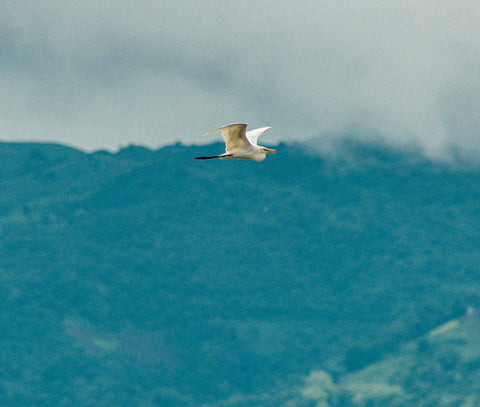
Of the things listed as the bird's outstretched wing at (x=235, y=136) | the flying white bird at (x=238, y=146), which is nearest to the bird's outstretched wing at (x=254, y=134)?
the flying white bird at (x=238, y=146)

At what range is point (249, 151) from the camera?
112 meters

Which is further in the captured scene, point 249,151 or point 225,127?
point 249,151

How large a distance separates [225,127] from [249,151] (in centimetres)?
1086

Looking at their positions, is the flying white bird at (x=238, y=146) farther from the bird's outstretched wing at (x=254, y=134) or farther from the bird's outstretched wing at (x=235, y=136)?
the bird's outstretched wing at (x=254, y=134)

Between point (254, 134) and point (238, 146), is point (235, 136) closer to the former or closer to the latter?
point (238, 146)

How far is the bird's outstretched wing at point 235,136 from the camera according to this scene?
104688 millimetres

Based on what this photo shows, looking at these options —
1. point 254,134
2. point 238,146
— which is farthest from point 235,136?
point 254,134

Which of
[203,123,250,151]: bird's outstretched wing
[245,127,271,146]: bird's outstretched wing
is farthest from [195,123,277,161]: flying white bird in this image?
[245,127,271,146]: bird's outstretched wing

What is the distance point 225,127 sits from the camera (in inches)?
3991

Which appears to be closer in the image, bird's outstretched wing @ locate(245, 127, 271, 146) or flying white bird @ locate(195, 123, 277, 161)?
flying white bird @ locate(195, 123, 277, 161)

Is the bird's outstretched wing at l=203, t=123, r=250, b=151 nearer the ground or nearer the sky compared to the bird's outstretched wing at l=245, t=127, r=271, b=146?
nearer the ground

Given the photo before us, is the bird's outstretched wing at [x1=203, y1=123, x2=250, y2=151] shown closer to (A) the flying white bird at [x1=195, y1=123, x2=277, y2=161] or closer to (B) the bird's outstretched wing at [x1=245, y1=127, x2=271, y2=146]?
(A) the flying white bird at [x1=195, y1=123, x2=277, y2=161]

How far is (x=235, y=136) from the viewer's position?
108062 millimetres

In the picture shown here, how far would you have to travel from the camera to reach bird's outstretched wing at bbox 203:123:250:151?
104688 millimetres
